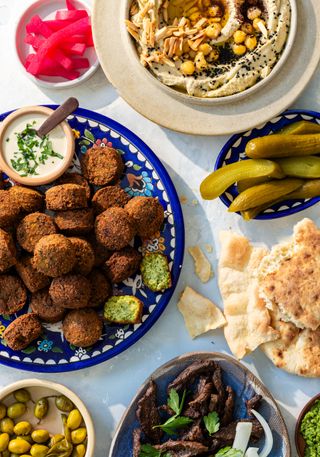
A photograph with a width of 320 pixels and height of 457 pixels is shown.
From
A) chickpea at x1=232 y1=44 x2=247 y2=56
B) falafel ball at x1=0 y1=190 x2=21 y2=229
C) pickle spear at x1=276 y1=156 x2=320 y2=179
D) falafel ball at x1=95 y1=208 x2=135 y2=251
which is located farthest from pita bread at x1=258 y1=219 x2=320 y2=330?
falafel ball at x1=0 y1=190 x2=21 y2=229

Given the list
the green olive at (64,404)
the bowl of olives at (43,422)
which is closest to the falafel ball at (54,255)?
the bowl of olives at (43,422)

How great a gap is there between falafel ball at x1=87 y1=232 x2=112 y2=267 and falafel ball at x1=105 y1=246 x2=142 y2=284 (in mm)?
42

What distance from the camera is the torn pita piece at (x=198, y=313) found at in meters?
4.63

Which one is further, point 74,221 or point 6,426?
point 6,426

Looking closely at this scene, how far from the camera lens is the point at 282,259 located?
15.1 feet

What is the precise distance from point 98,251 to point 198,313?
0.84 metres

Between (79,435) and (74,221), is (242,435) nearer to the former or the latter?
(79,435)

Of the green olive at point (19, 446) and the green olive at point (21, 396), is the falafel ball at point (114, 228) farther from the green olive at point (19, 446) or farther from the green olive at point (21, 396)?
the green olive at point (19, 446)

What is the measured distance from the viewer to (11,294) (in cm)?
452

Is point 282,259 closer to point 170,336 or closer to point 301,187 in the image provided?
point 301,187

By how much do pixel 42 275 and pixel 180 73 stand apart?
1.67 metres

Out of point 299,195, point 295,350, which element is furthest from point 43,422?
point 299,195

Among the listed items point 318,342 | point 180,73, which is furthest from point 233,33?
point 318,342

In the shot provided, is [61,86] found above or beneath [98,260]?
above
